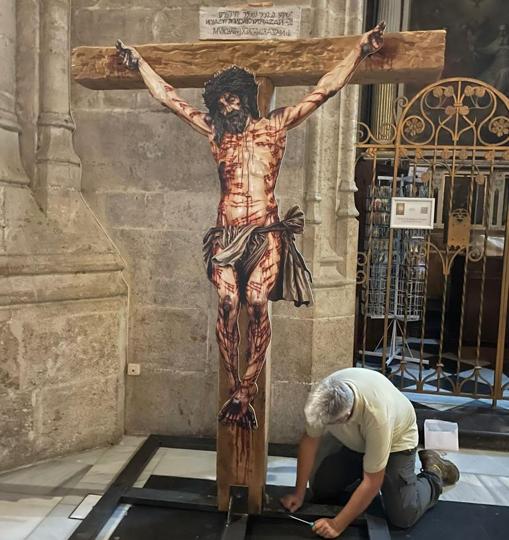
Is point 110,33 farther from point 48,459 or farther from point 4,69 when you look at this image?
point 48,459

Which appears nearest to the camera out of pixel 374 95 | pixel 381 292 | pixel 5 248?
pixel 5 248

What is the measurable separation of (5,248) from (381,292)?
3202 mm

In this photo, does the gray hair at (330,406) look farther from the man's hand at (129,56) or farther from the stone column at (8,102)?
the stone column at (8,102)

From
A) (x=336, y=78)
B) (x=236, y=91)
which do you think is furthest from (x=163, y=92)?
(x=336, y=78)

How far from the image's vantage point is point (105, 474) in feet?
10.4

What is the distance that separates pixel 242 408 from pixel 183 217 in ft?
4.40

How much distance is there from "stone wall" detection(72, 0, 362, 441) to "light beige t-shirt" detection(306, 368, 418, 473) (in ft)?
2.65

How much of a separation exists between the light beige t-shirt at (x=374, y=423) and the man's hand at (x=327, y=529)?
31 cm

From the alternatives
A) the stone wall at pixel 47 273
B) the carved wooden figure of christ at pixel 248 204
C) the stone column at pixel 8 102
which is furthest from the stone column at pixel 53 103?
the carved wooden figure of christ at pixel 248 204

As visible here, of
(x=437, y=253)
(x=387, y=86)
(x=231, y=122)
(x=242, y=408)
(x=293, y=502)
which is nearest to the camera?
(x=231, y=122)

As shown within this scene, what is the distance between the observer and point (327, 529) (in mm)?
2525

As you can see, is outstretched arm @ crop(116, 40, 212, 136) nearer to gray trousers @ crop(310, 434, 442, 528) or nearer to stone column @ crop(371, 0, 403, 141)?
gray trousers @ crop(310, 434, 442, 528)

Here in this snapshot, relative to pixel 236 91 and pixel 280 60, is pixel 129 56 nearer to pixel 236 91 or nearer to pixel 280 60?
pixel 236 91

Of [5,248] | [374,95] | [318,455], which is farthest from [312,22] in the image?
[374,95]
